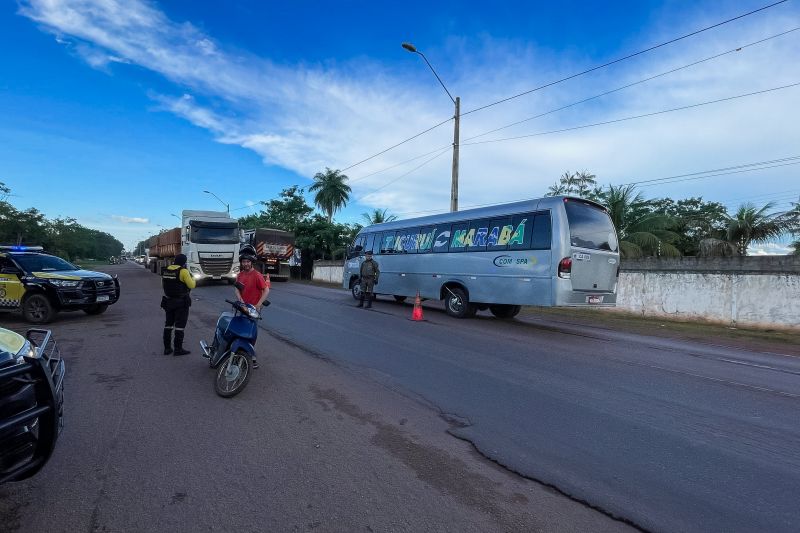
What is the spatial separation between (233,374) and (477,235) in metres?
8.03

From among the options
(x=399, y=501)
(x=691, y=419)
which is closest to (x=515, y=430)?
(x=399, y=501)

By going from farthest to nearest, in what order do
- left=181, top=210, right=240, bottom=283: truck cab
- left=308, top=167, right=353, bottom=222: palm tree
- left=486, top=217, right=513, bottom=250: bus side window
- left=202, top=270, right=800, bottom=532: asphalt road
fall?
1. left=308, top=167, right=353, bottom=222: palm tree
2. left=181, top=210, right=240, bottom=283: truck cab
3. left=486, top=217, right=513, bottom=250: bus side window
4. left=202, top=270, right=800, bottom=532: asphalt road

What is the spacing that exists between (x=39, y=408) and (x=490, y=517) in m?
2.67

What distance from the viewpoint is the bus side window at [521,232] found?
10.3 metres

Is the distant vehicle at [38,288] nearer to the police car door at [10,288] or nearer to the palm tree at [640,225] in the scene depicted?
the police car door at [10,288]

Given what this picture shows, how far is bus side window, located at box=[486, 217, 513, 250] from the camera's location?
10.8m

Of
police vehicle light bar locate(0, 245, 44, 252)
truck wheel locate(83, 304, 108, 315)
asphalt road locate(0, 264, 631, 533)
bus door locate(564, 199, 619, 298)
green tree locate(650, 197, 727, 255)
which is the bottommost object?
asphalt road locate(0, 264, 631, 533)

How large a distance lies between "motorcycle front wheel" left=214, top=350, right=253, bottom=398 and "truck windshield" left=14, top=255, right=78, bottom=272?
7901 mm

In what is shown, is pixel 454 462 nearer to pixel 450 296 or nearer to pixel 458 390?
pixel 458 390

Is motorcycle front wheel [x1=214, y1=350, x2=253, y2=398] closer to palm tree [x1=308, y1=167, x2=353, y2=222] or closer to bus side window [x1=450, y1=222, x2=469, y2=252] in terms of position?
bus side window [x1=450, y1=222, x2=469, y2=252]

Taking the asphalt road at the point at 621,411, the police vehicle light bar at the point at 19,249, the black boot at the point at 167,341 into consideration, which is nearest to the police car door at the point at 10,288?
the police vehicle light bar at the point at 19,249

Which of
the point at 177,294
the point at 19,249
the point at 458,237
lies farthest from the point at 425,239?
the point at 19,249

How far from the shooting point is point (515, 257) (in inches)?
412

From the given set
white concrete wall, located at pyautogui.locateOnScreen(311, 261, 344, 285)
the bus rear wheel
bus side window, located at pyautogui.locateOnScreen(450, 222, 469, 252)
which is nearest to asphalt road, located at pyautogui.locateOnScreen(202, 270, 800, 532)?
the bus rear wheel
